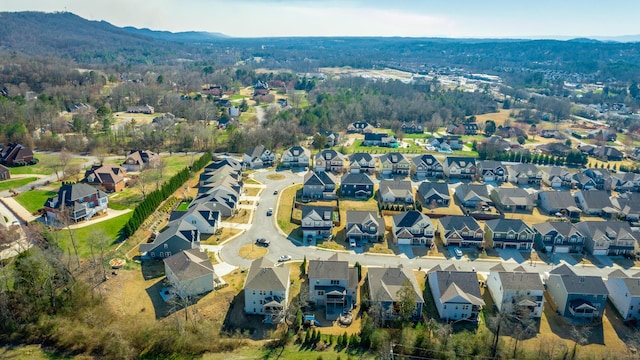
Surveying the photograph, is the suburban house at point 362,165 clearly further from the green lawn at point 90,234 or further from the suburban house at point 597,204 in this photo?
the green lawn at point 90,234

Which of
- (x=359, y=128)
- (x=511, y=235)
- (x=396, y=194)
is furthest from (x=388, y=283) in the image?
(x=359, y=128)

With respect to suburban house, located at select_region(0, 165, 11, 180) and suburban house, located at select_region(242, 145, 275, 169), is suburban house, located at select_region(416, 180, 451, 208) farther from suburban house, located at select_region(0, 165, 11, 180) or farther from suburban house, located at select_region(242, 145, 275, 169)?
suburban house, located at select_region(0, 165, 11, 180)

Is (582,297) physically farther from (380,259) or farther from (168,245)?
(168,245)

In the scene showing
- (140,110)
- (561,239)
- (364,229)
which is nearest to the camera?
(561,239)

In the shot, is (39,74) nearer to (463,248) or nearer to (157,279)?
(157,279)

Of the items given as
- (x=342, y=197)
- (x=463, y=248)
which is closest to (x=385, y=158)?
(x=342, y=197)

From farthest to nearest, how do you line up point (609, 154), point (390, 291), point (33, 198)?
point (609, 154) < point (33, 198) < point (390, 291)
